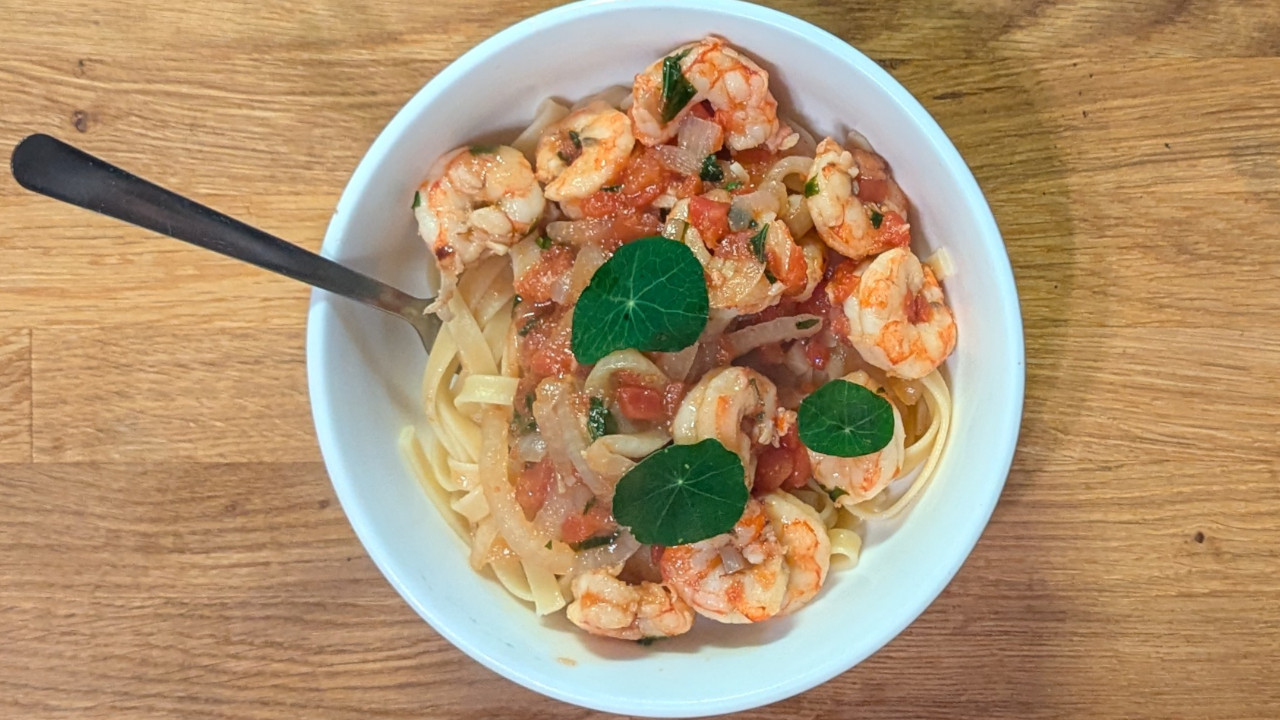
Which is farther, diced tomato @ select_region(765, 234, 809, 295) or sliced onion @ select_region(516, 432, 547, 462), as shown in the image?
sliced onion @ select_region(516, 432, 547, 462)

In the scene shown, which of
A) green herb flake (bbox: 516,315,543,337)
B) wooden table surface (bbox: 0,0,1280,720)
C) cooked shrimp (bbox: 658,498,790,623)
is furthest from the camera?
wooden table surface (bbox: 0,0,1280,720)

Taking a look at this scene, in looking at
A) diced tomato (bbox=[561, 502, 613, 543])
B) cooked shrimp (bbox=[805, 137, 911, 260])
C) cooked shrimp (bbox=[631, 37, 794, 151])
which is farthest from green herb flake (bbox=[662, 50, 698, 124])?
diced tomato (bbox=[561, 502, 613, 543])

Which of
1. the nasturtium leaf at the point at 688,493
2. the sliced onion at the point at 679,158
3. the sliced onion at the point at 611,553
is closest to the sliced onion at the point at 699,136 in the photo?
the sliced onion at the point at 679,158

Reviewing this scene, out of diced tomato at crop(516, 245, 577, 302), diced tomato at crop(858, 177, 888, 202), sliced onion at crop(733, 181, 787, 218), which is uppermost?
diced tomato at crop(858, 177, 888, 202)

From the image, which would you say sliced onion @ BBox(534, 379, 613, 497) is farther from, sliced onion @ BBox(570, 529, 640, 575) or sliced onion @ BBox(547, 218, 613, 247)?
sliced onion @ BBox(547, 218, 613, 247)

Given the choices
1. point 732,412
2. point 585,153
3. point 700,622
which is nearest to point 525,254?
point 585,153

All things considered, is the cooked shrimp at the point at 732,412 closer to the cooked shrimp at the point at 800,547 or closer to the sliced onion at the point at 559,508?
the cooked shrimp at the point at 800,547

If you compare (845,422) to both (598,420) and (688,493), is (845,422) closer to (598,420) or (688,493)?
(688,493)
